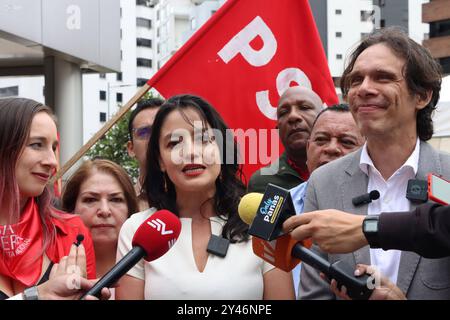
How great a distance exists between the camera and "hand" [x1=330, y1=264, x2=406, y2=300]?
6.23 ft

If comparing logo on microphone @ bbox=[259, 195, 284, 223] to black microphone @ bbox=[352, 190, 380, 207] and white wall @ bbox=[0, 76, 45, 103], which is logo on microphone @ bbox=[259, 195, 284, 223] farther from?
white wall @ bbox=[0, 76, 45, 103]

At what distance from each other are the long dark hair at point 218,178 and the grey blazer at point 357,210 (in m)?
0.45

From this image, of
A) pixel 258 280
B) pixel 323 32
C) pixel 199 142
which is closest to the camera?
pixel 258 280

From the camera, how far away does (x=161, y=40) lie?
230 ft

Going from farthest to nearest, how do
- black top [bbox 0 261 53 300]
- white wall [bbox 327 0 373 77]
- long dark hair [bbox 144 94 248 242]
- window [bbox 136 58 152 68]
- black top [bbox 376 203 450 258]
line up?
window [bbox 136 58 152 68] < white wall [bbox 327 0 373 77] < long dark hair [bbox 144 94 248 242] < black top [bbox 0 261 53 300] < black top [bbox 376 203 450 258]

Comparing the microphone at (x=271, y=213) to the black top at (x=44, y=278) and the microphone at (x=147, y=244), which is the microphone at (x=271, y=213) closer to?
the microphone at (x=147, y=244)

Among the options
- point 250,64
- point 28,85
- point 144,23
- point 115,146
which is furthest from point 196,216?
point 144,23

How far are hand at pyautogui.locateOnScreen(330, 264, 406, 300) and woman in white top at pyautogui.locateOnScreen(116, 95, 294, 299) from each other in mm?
727

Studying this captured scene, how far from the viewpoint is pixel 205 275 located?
273cm

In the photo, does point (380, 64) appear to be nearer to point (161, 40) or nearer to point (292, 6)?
point (292, 6)

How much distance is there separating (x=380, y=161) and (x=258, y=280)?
2.02ft

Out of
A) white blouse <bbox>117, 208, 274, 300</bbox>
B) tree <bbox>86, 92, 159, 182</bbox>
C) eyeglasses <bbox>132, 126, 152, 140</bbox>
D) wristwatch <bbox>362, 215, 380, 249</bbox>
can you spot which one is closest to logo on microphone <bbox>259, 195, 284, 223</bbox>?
wristwatch <bbox>362, 215, 380, 249</bbox>

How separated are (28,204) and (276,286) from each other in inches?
39.6
